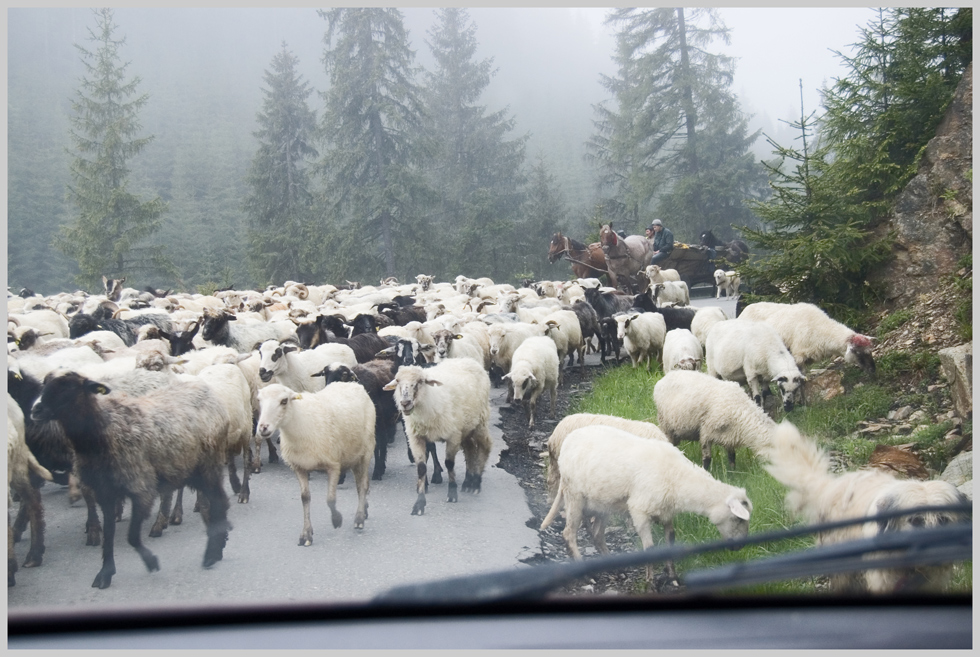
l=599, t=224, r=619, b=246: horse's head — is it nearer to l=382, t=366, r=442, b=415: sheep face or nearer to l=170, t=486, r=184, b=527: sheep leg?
l=382, t=366, r=442, b=415: sheep face

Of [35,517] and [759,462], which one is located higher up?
[35,517]

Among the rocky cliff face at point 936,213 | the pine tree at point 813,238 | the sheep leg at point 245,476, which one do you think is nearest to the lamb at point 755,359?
the pine tree at point 813,238

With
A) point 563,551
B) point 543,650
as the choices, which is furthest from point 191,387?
point 543,650

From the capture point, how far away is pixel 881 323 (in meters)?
7.50

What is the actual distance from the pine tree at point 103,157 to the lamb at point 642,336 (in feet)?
25.1

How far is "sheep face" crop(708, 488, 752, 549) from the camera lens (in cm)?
386

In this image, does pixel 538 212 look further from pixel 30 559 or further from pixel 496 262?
pixel 30 559

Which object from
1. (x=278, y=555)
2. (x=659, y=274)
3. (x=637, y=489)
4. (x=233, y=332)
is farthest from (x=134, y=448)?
(x=659, y=274)

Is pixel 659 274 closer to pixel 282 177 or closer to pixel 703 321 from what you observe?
pixel 703 321

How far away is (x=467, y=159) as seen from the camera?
18.0 metres

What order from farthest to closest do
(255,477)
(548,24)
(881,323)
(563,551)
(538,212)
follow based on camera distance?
(538,212), (881,323), (255,477), (548,24), (563,551)

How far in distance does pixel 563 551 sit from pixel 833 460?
6.75 ft

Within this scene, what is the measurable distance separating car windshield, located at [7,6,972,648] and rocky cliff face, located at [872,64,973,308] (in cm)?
4

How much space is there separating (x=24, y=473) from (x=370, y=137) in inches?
344
